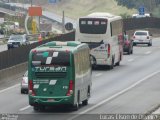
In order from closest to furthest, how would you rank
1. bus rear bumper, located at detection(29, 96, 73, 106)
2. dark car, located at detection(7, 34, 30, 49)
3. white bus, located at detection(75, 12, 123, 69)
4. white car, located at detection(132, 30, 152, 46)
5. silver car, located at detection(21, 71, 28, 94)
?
bus rear bumper, located at detection(29, 96, 73, 106)
silver car, located at detection(21, 71, 28, 94)
white bus, located at detection(75, 12, 123, 69)
dark car, located at detection(7, 34, 30, 49)
white car, located at detection(132, 30, 152, 46)

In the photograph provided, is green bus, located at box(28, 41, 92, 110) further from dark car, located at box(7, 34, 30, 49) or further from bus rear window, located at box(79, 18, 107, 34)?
dark car, located at box(7, 34, 30, 49)

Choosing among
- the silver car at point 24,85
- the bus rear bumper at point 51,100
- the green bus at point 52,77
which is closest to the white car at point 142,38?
the silver car at point 24,85

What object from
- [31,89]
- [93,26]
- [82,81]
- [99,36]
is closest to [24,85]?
[82,81]

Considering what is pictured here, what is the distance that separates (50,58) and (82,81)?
7.42 feet

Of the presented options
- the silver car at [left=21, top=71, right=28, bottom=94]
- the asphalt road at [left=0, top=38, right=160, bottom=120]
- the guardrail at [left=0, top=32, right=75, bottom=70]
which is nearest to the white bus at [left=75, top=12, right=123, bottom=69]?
the asphalt road at [left=0, top=38, right=160, bottom=120]

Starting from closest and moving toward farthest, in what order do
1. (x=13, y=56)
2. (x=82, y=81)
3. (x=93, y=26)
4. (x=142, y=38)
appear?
(x=82, y=81), (x=13, y=56), (x=93, y=26), (x=142, y=38)

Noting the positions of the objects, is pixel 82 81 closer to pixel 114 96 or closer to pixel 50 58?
pixel 50 58

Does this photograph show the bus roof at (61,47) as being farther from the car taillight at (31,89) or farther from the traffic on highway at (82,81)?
the car taillight at (31,89)

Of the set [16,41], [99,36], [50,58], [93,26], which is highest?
[50,58]

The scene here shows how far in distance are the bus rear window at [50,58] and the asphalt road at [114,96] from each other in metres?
1.91

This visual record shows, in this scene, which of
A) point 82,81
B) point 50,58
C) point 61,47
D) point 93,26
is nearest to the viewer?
point 50,58

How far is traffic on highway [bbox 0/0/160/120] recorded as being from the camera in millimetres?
30047

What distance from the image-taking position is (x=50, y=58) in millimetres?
30203

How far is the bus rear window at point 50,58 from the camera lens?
30109 millimetres
